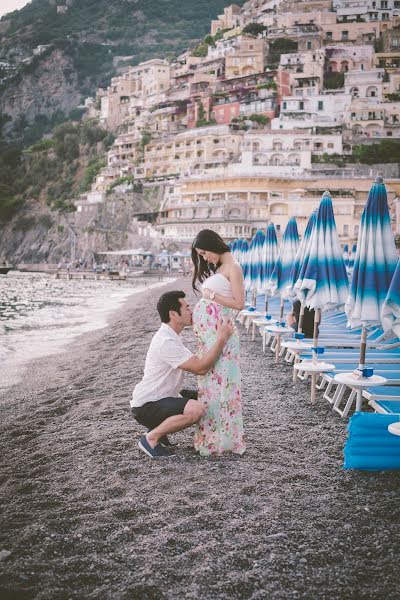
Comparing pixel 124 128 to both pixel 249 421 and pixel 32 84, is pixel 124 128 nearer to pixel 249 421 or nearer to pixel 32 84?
pixel 32 84

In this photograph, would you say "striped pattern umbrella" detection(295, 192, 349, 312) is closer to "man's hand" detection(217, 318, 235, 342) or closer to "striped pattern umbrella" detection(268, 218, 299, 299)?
"man's hand" detection(217, 318, 235, 342)

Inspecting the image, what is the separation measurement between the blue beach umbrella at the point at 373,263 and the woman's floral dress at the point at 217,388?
163 cm

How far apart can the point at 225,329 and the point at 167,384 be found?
2.57 ft

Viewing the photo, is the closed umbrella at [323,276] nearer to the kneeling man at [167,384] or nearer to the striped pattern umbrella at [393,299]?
the striped pattern umbrella at [393,299]

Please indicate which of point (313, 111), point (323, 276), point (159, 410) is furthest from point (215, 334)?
point (313, 111)

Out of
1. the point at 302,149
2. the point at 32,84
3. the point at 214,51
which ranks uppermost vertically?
the point at 32,84

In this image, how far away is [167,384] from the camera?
5.15 meters

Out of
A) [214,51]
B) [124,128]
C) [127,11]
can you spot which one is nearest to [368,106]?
[214,51]

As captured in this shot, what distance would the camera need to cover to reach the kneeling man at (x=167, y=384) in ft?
16.2

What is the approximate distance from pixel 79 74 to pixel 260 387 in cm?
17649

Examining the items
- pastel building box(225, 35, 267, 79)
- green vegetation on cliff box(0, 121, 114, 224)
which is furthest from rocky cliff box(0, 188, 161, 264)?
pastel building box(225, 35, 267, 79)

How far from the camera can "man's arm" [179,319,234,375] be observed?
4801 millimetres

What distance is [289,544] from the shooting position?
3555 mm

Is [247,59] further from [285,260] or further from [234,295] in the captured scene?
[234,295]
